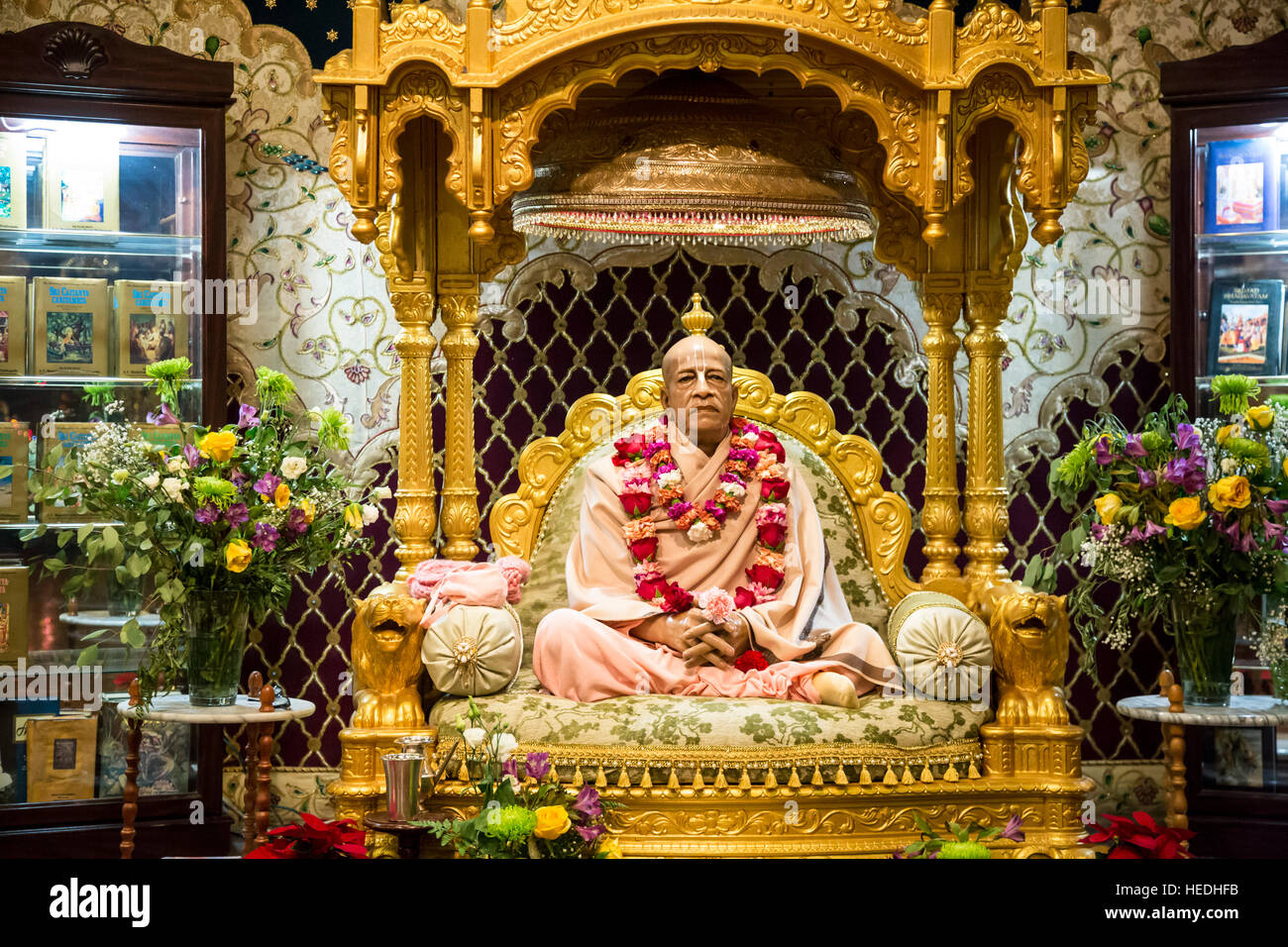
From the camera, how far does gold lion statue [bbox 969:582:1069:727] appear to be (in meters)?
4.82

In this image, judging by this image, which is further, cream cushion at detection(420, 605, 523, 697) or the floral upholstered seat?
cream cushion at detection(420, 605, 523, 697)

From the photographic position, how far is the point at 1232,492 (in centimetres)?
498

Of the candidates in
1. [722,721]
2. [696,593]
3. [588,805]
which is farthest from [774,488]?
[588,805]

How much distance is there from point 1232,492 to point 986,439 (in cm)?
92

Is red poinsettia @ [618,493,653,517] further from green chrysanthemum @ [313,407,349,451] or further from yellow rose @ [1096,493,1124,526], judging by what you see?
yellow rose @ [1096,493,1124,526]

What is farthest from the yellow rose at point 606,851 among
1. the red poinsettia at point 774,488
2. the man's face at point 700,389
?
the man's face at point 700,389

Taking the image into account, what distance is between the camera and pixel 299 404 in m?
6.31

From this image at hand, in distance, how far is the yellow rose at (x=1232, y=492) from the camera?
4969mm

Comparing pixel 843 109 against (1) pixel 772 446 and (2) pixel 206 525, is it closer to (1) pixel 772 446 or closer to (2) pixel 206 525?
(1) pixel 772 446

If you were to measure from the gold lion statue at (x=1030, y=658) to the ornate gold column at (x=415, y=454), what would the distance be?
2.09 meters

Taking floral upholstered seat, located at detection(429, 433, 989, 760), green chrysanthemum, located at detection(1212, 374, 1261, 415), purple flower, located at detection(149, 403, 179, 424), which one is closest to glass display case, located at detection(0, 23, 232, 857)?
purple flower, located at detection(149, 403, 179, 424)

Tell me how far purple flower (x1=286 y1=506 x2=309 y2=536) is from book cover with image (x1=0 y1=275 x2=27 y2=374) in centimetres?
156

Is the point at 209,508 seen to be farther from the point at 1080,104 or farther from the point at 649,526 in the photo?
the point at 1080,104

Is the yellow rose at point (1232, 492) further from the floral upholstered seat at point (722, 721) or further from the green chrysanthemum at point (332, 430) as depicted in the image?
the green chrysanthemum at point (332, 430)
